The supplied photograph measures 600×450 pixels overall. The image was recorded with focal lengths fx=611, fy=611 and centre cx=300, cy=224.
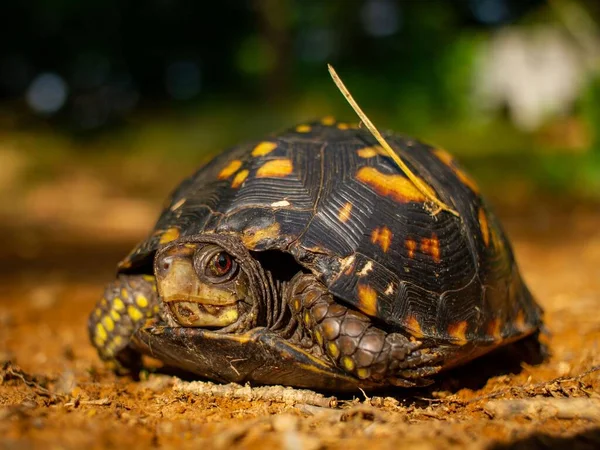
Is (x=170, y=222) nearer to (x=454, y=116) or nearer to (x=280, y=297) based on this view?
(x=280, y=297)

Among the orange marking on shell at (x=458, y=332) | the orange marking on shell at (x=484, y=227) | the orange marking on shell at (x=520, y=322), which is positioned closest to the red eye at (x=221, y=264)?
the orange marking on shell at (x=458, y=332)

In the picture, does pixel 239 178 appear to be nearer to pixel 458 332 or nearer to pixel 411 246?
pixel 411 246

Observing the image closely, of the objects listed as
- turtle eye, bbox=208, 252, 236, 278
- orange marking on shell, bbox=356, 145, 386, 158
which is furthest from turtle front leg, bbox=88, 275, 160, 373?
orange marking on shell, bbox=356, 145, 386, 158

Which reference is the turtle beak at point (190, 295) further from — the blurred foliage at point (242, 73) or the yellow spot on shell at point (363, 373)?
the blurred foliage at point (242, 73)

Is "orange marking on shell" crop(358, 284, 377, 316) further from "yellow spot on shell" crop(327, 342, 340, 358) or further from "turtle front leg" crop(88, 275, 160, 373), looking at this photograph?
"turtle front leg" crop(88, 275, 160, 373)

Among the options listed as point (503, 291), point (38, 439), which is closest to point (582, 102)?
point (503, 291)
